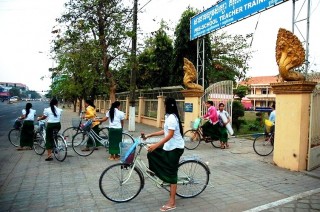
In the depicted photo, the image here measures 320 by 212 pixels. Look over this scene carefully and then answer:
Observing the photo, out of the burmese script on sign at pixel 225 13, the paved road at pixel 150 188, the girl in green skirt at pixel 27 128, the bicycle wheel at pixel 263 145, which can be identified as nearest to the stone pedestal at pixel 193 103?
the burmese script on sign at pixel 225 13

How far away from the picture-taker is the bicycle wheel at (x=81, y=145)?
28.3 feet

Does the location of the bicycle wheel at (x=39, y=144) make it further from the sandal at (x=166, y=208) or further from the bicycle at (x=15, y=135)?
the sandal at (x=166, y=208)

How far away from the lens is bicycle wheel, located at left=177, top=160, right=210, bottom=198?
481 centimetres

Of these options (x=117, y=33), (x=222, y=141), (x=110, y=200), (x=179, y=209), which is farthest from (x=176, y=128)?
(x=117, y=33)

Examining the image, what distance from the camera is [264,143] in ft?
28.2

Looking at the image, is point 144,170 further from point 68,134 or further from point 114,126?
point 68,134

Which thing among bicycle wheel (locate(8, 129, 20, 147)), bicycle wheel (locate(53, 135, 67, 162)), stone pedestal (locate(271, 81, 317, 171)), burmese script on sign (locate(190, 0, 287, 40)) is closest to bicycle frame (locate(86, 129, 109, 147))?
bicycle wheel (locate(53, 135, 67, 162))

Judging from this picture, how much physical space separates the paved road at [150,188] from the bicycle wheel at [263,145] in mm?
559

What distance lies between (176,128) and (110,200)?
165 centimetres

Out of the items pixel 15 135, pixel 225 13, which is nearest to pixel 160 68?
pixel 225 13

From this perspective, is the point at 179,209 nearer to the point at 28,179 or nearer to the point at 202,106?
the point at 28,179

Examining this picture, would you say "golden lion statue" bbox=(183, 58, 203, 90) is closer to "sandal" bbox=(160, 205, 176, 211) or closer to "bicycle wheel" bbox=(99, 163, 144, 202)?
"bicycle wheel" bbox=(99, 163, 144, 202)

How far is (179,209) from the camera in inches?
175

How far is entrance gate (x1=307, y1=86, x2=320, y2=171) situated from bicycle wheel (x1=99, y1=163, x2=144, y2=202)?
436 cm
